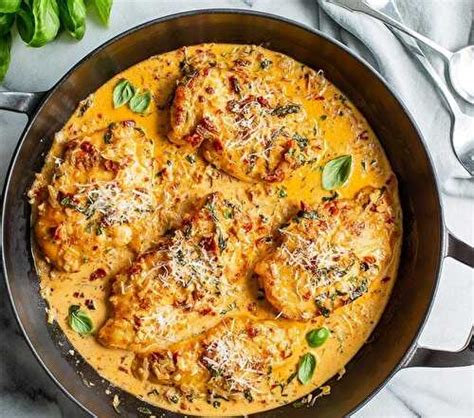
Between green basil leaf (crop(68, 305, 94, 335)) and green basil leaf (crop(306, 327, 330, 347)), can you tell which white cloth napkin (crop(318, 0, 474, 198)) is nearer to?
green basil leaf (crop(306, 327, 330, 347))

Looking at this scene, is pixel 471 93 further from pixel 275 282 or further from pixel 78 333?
pixel 78 333

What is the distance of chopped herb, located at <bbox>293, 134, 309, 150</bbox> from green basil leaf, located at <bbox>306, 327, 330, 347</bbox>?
3.15 feet

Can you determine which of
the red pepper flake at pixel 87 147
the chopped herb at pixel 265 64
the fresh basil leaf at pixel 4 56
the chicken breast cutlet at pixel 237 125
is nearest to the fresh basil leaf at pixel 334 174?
the chicken breast cutlet at pixel 237 125

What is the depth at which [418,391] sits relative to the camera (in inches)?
182

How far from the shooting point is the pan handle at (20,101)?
381 cm

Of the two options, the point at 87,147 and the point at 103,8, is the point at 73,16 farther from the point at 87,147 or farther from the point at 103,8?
the point at 87,147

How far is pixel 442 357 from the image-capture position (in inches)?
157

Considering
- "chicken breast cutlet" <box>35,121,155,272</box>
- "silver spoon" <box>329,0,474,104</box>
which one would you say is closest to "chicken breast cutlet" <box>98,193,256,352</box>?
"chicken breast cutlet" <box>35,121,155,272</box>

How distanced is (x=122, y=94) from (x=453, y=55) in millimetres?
1808

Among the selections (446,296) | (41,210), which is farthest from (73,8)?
(446,296)

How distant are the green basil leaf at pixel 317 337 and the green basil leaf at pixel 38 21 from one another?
6.70 feet

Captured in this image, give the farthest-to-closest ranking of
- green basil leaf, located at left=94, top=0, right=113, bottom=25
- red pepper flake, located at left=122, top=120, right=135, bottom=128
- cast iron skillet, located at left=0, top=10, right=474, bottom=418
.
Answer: green basil leaf, located at left=94, top=0, right=113, bottom=25 < red pepper flake, located at left=122, top=120, right=135, bottom=128 < cast iron skillet, located at left=0, top=10, right=474, bottom=418

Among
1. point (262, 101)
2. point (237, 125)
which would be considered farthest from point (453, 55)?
point (237, 125)

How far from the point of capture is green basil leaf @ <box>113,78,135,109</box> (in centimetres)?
434
